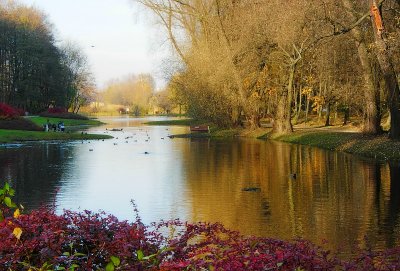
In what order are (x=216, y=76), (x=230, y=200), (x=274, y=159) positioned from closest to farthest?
(x=230, y=200), (x=274, y=159), (x=216, y=76)

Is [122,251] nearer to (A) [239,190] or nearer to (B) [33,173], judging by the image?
(A) [239,190]

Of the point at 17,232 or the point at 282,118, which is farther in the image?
the point at 282,118

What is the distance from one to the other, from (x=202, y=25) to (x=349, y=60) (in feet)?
57.4

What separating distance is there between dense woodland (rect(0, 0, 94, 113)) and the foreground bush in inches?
3280

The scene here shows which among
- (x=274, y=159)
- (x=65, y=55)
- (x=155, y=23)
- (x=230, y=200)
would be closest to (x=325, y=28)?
(x=274, y=159)

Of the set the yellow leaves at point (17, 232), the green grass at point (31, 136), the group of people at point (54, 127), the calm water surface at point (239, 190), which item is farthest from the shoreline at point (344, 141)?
the yellow leaves at point (17, 232)

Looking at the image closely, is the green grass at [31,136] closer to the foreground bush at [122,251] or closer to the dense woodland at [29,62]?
the foreground bush at [122,251]

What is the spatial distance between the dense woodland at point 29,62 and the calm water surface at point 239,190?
59.5 metres

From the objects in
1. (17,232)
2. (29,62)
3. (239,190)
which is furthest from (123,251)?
(29,62)

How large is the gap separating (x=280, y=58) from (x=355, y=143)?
1381 cm

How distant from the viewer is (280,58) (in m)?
44.7

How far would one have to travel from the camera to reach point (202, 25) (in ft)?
178

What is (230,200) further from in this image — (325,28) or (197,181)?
(325,28)

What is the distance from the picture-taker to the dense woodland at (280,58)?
3209 cm
